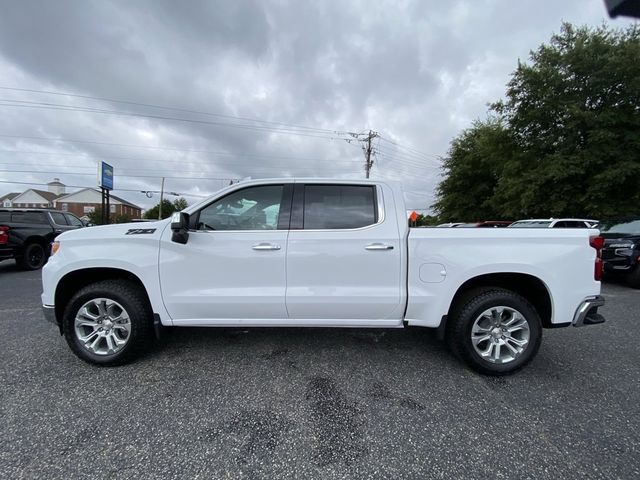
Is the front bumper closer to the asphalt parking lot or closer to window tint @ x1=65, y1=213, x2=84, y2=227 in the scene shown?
the asphalt parking lot

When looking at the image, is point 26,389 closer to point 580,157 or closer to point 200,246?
point 200,246

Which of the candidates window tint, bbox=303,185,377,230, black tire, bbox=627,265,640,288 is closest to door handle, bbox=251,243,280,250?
window tint, bbox=303,185,377,230

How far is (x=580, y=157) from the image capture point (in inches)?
489

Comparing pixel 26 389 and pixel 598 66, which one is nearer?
pixel 26 389

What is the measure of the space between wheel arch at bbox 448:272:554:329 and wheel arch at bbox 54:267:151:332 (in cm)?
302

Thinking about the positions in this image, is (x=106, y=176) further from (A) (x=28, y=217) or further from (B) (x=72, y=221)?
(A) (x=28, y=217)

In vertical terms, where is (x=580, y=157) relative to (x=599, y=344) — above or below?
above

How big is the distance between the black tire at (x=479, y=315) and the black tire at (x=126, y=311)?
2.90 m

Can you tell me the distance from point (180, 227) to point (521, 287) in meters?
3.30

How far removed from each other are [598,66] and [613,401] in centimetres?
1633

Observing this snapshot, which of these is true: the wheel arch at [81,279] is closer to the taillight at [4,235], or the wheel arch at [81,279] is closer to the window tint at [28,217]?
the taillight at [4,235]

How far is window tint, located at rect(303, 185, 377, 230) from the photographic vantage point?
9.39ft

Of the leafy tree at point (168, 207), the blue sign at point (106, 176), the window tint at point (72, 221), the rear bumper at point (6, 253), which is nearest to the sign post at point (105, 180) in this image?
the blue sign at point (106, 176)

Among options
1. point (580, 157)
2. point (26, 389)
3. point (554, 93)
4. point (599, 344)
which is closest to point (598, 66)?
point (554, 93)
